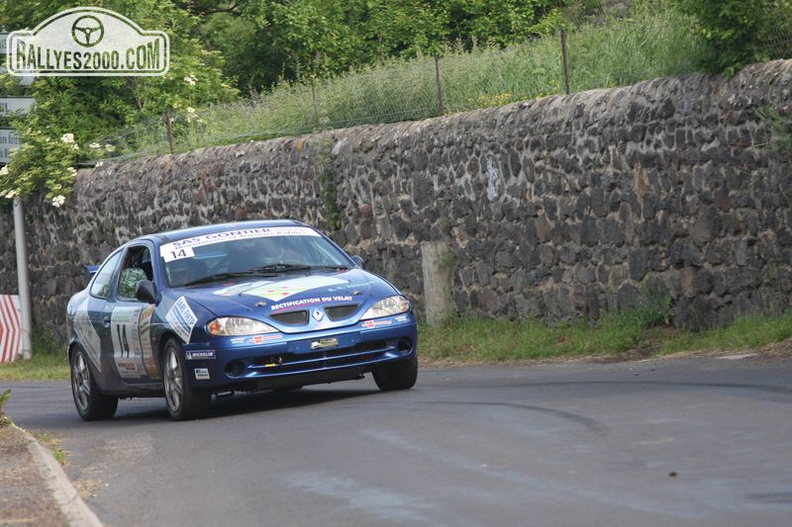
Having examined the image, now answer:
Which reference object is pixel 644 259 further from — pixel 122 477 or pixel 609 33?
pixel 122 477

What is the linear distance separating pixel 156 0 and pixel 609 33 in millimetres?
14103

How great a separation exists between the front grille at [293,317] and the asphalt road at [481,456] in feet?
2.32

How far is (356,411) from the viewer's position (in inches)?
449

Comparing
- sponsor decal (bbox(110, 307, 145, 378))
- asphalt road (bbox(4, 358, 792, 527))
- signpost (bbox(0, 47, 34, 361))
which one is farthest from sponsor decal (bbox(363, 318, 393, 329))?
signpost (bbox(0, 47, 34, 361))

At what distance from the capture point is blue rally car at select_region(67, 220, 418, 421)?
11891mm

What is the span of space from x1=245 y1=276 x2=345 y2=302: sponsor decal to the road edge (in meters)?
2.26

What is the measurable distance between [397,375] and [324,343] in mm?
1073

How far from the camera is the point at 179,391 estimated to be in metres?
12.2

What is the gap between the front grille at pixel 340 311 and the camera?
12.1 meters

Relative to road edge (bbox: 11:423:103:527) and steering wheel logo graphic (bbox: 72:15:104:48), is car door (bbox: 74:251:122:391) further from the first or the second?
steering wheel logo graphic (bbox: 72:15:104:48)

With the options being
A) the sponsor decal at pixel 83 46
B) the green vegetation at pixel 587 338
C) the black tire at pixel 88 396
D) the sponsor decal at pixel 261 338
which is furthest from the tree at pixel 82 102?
the sponsor decal at pixel 261 338

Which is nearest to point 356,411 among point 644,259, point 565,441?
point 565,441

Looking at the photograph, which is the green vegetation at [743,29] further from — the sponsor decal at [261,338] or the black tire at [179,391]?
the black tire at [179,391]

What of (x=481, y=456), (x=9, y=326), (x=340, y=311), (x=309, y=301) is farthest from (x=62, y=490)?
(x=9, y=326)
